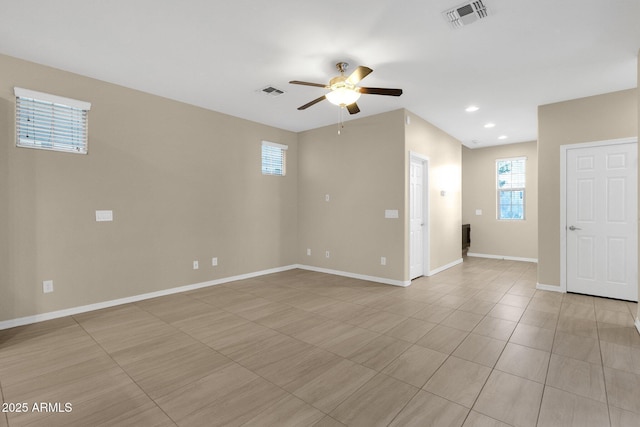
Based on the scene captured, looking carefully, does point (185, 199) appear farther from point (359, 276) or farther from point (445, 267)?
point (445, 267)

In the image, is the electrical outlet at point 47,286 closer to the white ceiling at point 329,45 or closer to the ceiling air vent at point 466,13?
the white ceiling at point 329,45

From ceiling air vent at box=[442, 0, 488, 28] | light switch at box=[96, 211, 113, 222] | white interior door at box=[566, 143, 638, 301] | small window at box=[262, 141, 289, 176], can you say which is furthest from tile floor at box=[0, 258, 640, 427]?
ceiling air vent at box=[442, 0, 488, 28]

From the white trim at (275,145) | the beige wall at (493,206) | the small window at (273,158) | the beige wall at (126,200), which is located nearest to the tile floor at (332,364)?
the beige wall at (126,200)

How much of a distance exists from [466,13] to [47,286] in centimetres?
522

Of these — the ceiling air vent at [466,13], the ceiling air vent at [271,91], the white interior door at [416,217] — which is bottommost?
the white interior door at [416,217]

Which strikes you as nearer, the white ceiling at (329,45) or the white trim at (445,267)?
the white ceiling at (329,45)

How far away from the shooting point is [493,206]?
7.77 meters

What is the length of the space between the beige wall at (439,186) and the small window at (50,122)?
461 centimetres

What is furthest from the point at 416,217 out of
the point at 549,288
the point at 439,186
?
the point at 549,288

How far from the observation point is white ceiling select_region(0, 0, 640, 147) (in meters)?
2.49

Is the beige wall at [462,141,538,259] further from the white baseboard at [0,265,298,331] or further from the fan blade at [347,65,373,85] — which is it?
the fan blade at [347,65,373,85]

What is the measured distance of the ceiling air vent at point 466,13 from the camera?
2.40 meters

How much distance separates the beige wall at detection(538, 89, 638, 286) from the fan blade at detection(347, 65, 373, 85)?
3574mm

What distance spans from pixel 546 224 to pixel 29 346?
264 inches
